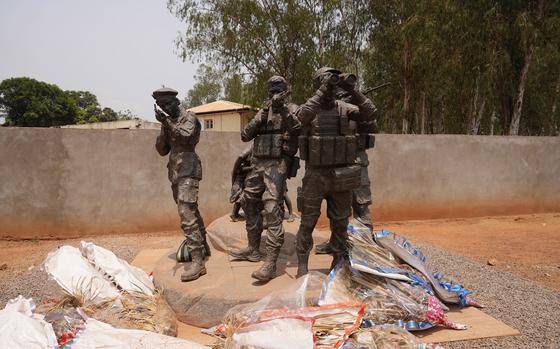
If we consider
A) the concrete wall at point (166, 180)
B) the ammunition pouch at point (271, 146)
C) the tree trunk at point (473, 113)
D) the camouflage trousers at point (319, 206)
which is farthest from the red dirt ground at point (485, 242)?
the tree trunk at point (473, 113)

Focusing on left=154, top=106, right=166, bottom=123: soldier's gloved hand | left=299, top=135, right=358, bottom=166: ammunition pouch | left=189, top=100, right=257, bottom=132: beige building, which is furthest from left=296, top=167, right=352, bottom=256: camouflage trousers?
left=189, top=100, right=257, bottom=132: beige building

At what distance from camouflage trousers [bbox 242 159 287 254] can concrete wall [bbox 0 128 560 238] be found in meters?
3.74

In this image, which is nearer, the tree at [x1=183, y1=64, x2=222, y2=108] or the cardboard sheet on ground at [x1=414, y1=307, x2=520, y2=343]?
the cardboard sheet on ground at [x1=414, y1=307, x2=520, y2=343]

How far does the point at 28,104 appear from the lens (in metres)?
33.1

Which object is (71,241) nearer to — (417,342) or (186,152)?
(186,152)

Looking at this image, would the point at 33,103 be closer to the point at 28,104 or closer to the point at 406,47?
the point at 28,104

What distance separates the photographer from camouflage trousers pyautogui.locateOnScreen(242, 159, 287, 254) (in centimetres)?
404

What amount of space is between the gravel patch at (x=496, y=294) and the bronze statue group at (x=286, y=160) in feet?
5.45

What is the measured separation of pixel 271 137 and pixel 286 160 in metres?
0.32

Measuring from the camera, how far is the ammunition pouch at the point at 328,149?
3.63 m

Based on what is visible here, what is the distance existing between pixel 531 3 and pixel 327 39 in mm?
7527

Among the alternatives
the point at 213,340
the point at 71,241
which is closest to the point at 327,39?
the point at 71,241

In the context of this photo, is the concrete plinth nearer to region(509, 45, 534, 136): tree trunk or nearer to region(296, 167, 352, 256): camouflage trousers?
region(296, 167, 352, 256): camouflage trousers

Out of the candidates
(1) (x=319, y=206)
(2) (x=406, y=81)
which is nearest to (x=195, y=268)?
(1) (x=319, y=206)
